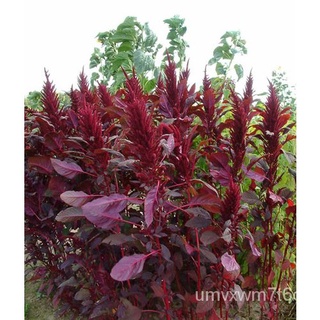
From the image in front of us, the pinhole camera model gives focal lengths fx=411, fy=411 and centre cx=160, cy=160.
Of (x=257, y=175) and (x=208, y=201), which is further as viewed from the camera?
(x=257, y=175)

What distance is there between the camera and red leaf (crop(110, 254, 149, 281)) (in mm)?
1244

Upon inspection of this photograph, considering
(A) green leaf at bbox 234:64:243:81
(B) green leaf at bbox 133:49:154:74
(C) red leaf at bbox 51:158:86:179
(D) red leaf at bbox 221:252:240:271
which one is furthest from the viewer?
(A) green leaf at bbox 234:64:243:81

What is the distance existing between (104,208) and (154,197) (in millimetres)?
160

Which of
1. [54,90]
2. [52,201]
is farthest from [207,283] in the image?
[54,90]

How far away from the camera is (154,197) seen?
1203 millimetres

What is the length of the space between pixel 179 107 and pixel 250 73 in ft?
1.24

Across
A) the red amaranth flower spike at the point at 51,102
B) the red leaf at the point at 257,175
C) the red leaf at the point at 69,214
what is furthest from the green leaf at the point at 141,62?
the red leaf at the point at 69,214

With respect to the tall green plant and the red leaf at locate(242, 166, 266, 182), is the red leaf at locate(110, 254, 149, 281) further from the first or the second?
the tall green plant

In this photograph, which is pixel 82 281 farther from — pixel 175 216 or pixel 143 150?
pixel 143 150

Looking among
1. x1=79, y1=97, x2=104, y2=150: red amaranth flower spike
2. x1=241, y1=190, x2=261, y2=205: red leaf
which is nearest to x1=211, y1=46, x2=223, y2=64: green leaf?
x1=241, y1=190, x2=261, y2=205: red leaf

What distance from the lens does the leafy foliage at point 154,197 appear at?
4.23ft

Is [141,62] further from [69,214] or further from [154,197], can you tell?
[154,197]

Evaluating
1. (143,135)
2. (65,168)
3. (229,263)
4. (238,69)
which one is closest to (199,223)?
(229,263)

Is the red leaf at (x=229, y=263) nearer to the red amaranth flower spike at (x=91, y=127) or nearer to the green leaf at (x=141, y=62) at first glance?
the red amaranth flower spike at (x=91, y=127)
